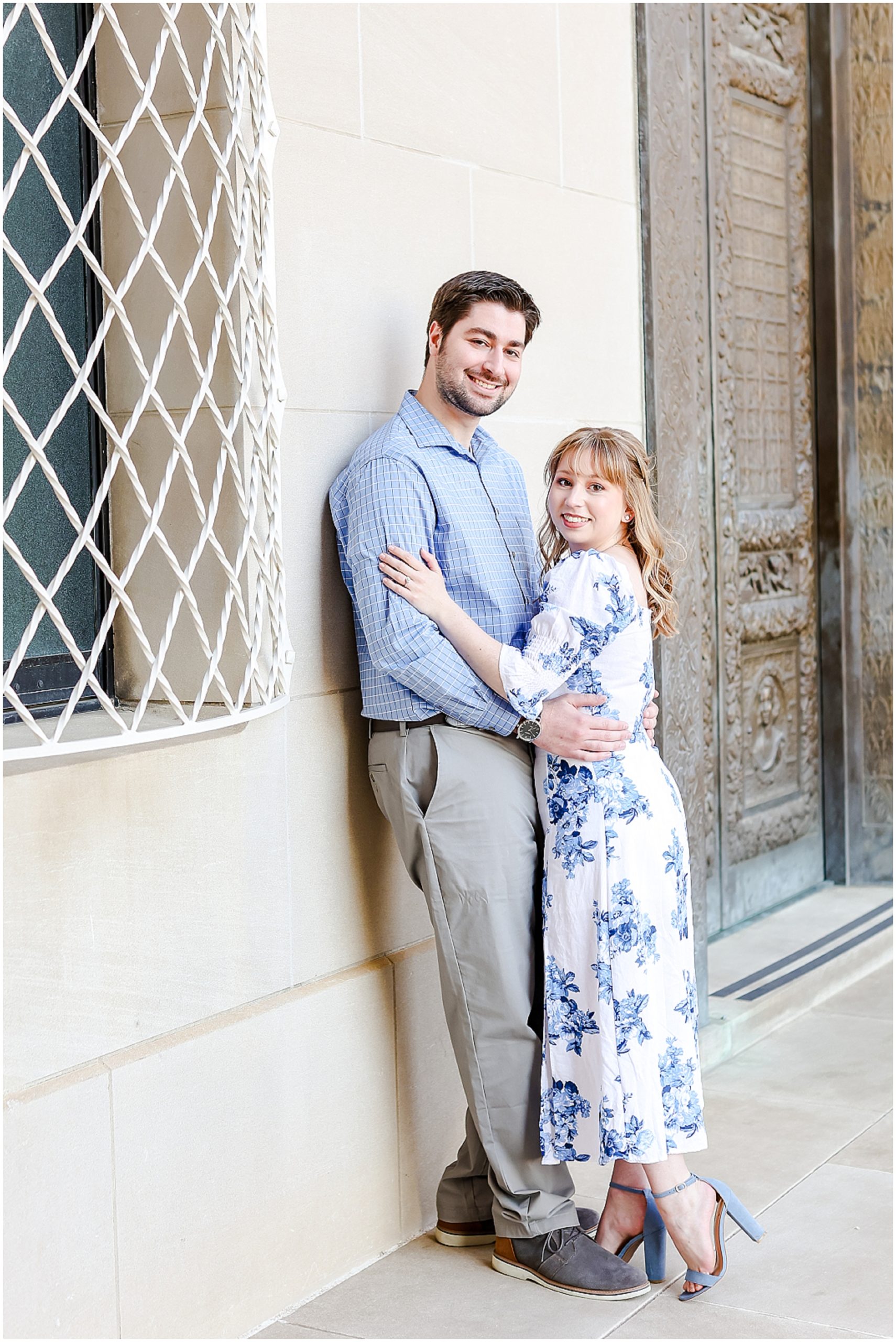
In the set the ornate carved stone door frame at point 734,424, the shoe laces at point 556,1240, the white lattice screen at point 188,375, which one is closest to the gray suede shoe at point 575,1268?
the shoe laces at point 556,1240

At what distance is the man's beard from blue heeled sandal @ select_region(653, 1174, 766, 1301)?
4.60 ft

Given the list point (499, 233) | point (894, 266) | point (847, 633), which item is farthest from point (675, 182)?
point (847, 633)

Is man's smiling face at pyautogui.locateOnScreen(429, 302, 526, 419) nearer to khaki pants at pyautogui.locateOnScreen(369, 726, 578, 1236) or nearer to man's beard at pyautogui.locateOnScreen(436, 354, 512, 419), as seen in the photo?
man's beard at pyautogui.locateOnScreen(436, 354, 512, 419)

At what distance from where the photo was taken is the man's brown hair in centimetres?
265

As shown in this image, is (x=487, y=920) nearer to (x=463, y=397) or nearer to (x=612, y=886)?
(x=612, y=886)

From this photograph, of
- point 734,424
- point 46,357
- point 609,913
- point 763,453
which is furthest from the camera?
point 763,453

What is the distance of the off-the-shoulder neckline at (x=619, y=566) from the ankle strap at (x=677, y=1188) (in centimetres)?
100

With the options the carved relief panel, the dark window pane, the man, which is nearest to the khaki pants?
the man

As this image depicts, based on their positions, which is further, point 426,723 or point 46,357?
point 426,723

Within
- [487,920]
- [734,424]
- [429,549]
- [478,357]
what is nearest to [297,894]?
[487,920]

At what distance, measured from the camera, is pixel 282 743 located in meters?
2.63

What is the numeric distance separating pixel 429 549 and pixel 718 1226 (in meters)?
1.29

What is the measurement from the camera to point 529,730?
8.64 feet

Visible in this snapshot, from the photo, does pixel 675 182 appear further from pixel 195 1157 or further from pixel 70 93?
pixel 195 1157
